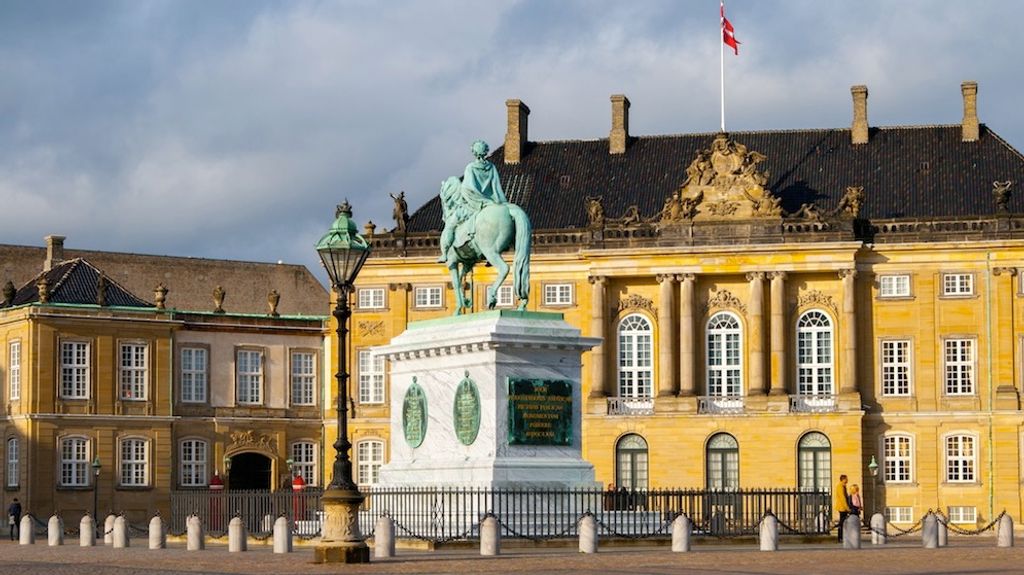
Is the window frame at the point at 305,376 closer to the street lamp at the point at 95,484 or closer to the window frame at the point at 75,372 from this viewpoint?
the window frame at the point at 75,372

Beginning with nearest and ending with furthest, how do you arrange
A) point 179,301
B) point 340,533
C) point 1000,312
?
A: point 340,533 < point 1000,312 < point 179,301

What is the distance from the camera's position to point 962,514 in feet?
214

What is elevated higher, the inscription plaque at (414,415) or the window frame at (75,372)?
the window frame at (75,372)

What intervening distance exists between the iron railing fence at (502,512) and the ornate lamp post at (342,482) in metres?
3.53

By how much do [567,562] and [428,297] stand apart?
41.2 meters

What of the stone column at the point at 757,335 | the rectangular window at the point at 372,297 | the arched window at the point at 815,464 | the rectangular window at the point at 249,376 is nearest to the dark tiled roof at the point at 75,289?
the rectangular window at the point at 249,376

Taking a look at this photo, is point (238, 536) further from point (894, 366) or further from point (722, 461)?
point (894, 366)

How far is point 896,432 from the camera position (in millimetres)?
66688

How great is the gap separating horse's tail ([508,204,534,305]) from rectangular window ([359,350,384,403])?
119 feet

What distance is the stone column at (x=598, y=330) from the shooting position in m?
67.6

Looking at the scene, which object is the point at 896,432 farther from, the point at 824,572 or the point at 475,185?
the point at 824,572

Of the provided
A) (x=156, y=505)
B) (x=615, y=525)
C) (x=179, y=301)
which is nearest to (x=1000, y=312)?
(x=156, y=505)

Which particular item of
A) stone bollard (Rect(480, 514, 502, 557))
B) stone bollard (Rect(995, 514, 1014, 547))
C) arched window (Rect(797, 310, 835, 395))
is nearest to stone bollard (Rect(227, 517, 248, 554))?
stone bollard (Rect(480, 514, 502, 557))

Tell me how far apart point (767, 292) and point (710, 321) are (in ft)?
6.90
